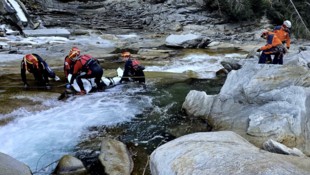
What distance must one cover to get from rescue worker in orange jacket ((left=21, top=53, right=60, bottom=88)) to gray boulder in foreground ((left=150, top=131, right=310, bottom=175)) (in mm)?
5587

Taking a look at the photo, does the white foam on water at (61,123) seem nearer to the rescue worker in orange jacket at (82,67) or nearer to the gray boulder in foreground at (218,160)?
the rescue worker in orange jacket at (82,67)

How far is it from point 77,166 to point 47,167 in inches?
23.1

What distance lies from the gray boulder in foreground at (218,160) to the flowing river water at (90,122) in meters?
1.38

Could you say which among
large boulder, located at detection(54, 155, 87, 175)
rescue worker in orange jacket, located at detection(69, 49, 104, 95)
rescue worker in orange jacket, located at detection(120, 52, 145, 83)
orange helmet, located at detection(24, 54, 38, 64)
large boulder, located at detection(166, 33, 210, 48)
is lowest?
large boulder, located at detection(166, 33, 210, 48)

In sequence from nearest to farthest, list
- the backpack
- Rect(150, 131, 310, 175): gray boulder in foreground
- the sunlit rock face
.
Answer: Rect(150, 131, 310, 175): gray boulder in foreground < the sunlit rock face < the backpack

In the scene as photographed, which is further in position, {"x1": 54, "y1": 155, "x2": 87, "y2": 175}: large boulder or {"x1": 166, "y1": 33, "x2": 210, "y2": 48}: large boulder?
{"x1": 166, "y1": 33, "x2": 210, "y2": 48}: large boulder

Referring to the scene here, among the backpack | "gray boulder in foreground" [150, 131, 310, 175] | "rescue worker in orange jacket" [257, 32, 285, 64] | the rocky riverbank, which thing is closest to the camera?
"gray boulder in foreground" [150, 131, 310, 175]

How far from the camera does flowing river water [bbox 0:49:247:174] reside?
236 inches

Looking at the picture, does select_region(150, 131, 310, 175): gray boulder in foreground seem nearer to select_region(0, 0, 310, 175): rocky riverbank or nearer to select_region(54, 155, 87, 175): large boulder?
select_region(0, 0, 310, 175): rocky riverbank

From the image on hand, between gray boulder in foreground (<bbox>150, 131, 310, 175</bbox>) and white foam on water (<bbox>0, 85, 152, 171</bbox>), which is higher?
gray boulder in foreground (<bbox>150, 131, 310, 175</bbox>)

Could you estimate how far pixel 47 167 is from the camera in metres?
5.43

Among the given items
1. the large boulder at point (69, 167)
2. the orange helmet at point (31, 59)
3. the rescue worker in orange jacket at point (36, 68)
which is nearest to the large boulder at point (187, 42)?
the rescue worker in orange jacket at point (36, 68)

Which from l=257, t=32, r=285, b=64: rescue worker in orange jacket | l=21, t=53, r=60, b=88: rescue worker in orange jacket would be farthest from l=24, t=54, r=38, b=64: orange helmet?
l=257, t=32, r=285, b=64: rescue worker in orange jacket

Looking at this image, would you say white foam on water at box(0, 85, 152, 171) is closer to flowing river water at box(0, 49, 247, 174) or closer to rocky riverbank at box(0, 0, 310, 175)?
flowing river water at box(0, 49, 247, 174)
